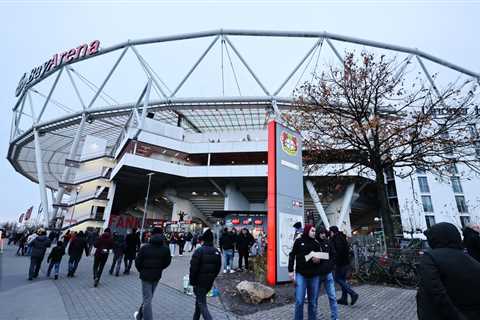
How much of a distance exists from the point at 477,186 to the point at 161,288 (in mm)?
46324

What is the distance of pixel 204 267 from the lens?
182 inches

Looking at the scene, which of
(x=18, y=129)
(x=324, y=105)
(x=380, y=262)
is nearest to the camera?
(x=380, y=262)

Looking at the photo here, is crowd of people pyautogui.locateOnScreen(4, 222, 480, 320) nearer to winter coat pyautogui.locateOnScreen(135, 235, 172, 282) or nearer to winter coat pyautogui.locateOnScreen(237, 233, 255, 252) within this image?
winter coat pyautogui.locateOnScreen(135, 235, 172, 282)

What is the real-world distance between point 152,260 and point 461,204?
4714 centimetres

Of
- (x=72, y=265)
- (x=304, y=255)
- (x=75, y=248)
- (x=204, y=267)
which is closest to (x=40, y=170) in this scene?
(x=72, y=265)

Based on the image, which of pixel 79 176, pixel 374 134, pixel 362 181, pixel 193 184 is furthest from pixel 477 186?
pixel 79 176

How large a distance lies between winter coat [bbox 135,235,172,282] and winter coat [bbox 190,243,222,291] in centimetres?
68

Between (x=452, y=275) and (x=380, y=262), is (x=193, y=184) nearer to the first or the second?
(x=380, y=262)

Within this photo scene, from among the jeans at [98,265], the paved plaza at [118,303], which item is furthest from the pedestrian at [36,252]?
the jeans at [98,265]

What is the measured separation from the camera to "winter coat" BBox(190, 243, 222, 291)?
15.0 feet

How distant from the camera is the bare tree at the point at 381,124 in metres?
11.5

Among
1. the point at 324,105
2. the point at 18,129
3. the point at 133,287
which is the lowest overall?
the point at 133,287

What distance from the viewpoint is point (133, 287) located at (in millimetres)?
8414

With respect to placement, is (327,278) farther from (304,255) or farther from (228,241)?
(228,241)
